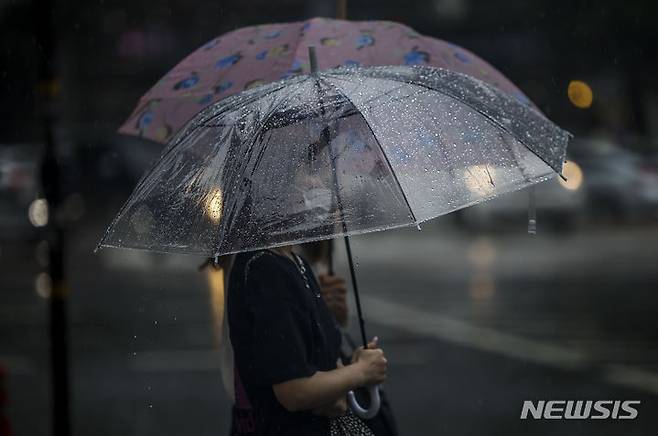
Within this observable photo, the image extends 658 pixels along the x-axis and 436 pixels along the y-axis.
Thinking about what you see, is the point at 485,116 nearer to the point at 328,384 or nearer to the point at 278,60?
the point at 328,384

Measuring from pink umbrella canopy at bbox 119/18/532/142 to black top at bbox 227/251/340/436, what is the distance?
1147 mm

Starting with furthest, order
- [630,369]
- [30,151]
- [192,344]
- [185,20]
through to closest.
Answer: [185,20] → [30,151] → [192,344] → [630,369]

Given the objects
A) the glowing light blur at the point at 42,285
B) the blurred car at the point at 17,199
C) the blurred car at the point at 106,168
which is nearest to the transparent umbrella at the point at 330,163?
the glowing light blur at the point at 42,285

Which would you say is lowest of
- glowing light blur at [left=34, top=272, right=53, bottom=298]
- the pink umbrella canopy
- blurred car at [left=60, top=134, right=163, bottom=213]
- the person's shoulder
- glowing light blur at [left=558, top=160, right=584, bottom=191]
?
the person's shoulder

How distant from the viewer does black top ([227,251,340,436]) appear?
3.25 meters

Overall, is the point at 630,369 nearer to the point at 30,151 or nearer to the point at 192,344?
the point at 192,344

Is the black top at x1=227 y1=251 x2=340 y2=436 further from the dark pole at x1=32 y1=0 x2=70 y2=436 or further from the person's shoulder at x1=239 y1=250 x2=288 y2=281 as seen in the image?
the dark pole at x1=32 y1=0 x2=70 y2=436

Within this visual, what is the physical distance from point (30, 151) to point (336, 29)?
2167 centimetres

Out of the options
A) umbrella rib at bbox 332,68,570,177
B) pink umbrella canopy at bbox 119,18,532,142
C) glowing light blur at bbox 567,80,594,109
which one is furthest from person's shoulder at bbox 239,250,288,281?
glowing light blur at bbox 567,80,594,109

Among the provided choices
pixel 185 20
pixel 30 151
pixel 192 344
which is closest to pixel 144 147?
pixel 30 151

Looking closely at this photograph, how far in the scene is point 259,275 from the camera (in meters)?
3.32

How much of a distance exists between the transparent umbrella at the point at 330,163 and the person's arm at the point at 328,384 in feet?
0.65

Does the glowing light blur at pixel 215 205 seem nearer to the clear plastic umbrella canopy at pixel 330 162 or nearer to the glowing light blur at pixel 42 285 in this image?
the clear plastic umbrella canopy at pixel 330 162

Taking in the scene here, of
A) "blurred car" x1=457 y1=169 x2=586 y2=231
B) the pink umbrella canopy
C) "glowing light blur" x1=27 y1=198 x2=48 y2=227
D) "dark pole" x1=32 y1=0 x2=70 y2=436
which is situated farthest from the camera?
"blurred car" x1=457 y1=169 x2=586 y2=231
